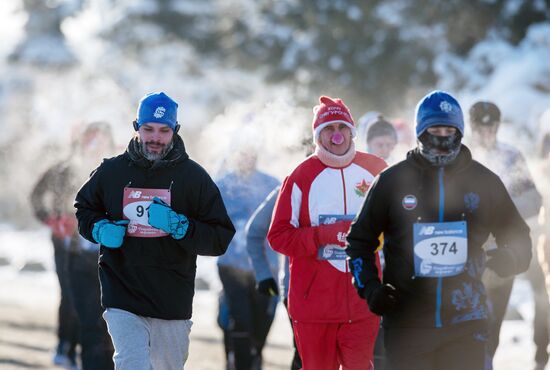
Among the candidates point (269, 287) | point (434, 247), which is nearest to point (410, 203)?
point (434, 247)

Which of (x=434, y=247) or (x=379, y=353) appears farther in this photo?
(x=379, y=353)

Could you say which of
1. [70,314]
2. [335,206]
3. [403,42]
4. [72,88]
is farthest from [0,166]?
[335,206]

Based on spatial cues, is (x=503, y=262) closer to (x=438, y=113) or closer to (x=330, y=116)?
(x=438, y=113)

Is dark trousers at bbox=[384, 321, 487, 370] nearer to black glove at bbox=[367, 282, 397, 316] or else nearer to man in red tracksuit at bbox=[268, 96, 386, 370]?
black glove at bbox=[367, 282, 397, 316]

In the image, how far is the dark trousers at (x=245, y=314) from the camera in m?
10.4

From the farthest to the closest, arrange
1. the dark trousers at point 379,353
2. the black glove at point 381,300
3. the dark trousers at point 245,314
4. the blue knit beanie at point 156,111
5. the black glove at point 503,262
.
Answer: the dark trousers at point 245,314 < the dark trousers at point 379,353 < the blue knit beanie at point 156,111 < the black glove at point 503,262 < the black glove at point 381,300

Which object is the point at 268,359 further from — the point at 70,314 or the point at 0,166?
the point at 0,166

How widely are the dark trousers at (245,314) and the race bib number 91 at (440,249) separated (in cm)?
412

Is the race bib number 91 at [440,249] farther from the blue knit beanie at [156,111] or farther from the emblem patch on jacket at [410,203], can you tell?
the blue knit beanie at [156,111]

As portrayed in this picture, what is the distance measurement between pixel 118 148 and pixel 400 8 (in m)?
20.1

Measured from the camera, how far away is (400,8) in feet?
105

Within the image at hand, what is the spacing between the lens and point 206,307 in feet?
60.8

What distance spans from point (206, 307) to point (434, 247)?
40.7 feet

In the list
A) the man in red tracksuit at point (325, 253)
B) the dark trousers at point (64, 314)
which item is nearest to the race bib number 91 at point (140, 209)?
the man in red tracksuit at point (325, 253)
